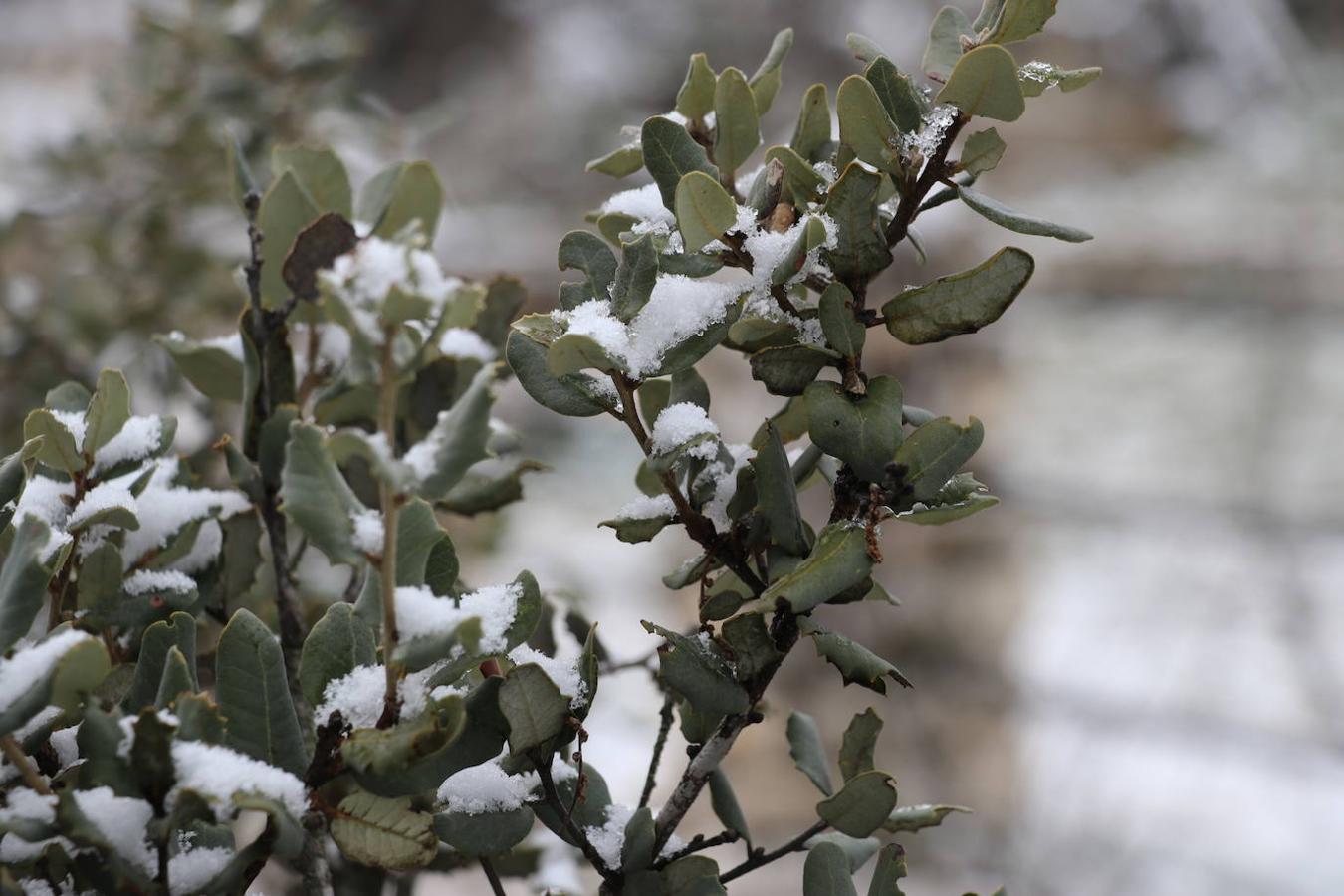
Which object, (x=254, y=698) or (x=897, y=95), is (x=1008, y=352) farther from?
(x=254, y=698)

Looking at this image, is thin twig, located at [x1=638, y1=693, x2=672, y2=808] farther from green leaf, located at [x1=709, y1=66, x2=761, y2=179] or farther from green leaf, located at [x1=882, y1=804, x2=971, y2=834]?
green leaf, located at [x1=709, y1=66, x2=761, y2=179]

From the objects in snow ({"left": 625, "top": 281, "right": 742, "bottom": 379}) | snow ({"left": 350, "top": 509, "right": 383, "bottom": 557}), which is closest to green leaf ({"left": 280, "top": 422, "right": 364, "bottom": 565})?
snow ({"left": 350, "top": 509, "right": 383, "bottom": 557})

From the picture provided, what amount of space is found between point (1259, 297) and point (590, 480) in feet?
6.18

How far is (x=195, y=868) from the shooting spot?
1.21 feet

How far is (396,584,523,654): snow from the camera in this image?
0.35 meters

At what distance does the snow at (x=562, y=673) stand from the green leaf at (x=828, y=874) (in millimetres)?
107

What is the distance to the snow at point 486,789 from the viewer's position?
1.34 feet

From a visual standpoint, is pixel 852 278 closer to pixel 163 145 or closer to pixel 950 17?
pixel 950 17

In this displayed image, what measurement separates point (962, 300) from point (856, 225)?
0.05 metres

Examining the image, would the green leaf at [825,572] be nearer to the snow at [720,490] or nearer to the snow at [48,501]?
the snow at [720,490]

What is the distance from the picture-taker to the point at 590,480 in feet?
10.3

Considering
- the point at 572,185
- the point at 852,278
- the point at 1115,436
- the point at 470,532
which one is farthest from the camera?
the point at 572,185

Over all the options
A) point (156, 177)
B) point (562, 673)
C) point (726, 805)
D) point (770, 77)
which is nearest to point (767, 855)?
point (726, 805)

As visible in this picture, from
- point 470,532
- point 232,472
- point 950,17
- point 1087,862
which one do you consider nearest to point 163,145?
point 470,532
